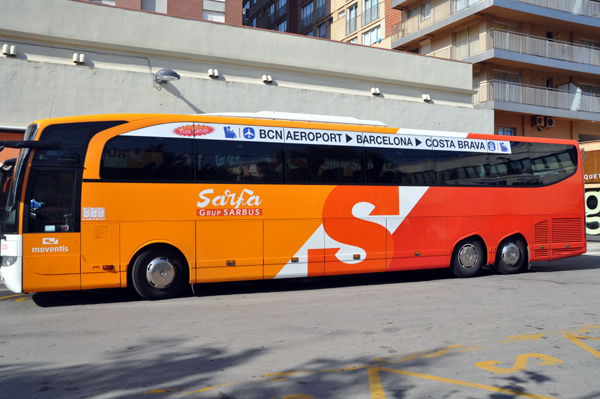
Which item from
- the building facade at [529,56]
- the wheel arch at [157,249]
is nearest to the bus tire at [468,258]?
the wheel arch at [157,249]

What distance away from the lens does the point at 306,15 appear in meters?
47.0

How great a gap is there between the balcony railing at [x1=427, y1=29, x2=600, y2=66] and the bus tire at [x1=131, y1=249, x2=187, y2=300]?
2428cm

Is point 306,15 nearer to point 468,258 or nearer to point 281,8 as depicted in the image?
point 281,8

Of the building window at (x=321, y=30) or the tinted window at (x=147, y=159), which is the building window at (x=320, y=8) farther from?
the tinted window at (x=147, y=159)

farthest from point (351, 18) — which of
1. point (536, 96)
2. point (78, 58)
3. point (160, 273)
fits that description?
point (160, 273)

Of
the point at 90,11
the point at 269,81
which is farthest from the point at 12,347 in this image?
the point at 269,81

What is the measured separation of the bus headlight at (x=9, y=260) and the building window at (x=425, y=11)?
29803mm

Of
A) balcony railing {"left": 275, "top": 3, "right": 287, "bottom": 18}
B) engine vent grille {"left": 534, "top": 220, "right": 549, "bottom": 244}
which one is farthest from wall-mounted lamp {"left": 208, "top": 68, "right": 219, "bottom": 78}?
balcony railing {"left": 275, "top": 3, "right": 287, "bottom": 18}

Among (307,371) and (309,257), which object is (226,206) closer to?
(309,257)

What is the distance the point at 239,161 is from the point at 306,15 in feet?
131

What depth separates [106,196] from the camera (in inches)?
367

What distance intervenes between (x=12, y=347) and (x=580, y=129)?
3330cm

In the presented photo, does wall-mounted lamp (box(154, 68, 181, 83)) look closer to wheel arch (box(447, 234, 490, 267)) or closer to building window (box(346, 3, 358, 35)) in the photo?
wheel arch (box(447, 234, 490, 267))

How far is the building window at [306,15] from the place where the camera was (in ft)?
152
